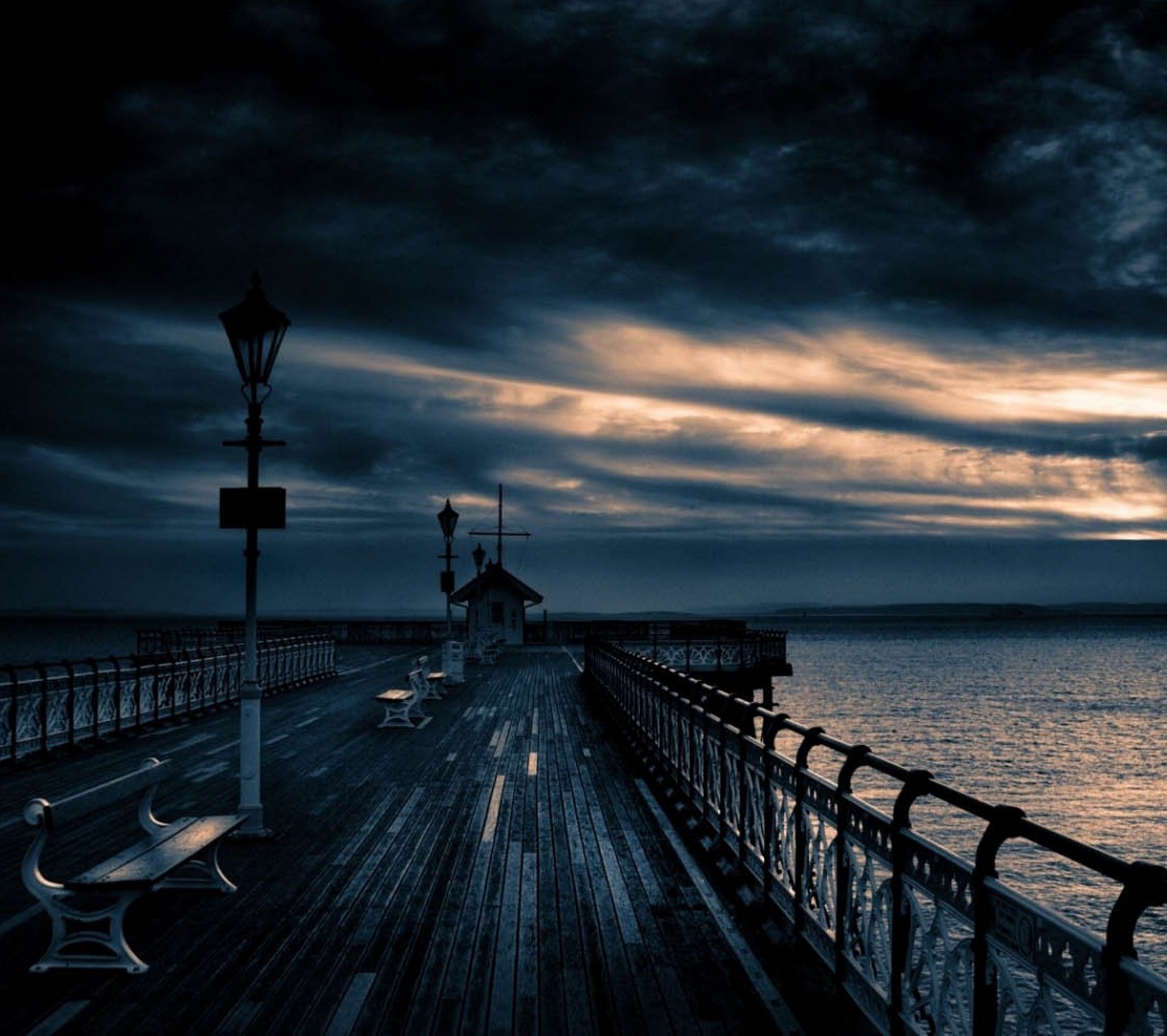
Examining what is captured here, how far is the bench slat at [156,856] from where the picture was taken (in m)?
5.89

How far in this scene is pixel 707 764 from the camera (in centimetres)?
993

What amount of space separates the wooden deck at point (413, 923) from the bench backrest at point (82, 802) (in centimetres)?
94

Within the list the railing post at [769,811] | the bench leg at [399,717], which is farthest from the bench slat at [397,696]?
the railing post at [769,811]

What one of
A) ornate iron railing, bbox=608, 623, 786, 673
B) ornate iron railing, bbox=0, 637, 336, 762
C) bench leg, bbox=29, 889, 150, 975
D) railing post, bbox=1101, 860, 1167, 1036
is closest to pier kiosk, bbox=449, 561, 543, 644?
ornate iron railing, bbox=608, 623, 786, 673

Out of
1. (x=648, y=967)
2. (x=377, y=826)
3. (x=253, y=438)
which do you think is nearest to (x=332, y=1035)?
(x=648, y=967)

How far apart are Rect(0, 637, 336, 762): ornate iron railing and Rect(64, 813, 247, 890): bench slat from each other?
7.18 metres

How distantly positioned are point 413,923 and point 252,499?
4.45 meters

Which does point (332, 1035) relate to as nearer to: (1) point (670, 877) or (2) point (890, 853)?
(2) point (890, 853)

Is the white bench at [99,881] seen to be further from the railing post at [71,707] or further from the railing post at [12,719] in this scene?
the railing post at [71,707]

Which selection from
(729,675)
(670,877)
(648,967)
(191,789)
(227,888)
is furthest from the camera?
(729,675)

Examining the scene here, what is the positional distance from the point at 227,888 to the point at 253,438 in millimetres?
4255

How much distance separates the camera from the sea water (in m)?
22.2

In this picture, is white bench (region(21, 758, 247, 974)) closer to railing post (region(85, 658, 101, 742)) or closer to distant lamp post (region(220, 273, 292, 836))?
distant lamp post (region(220, 273, 292, 836))

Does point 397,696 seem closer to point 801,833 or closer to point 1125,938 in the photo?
point 801,833
